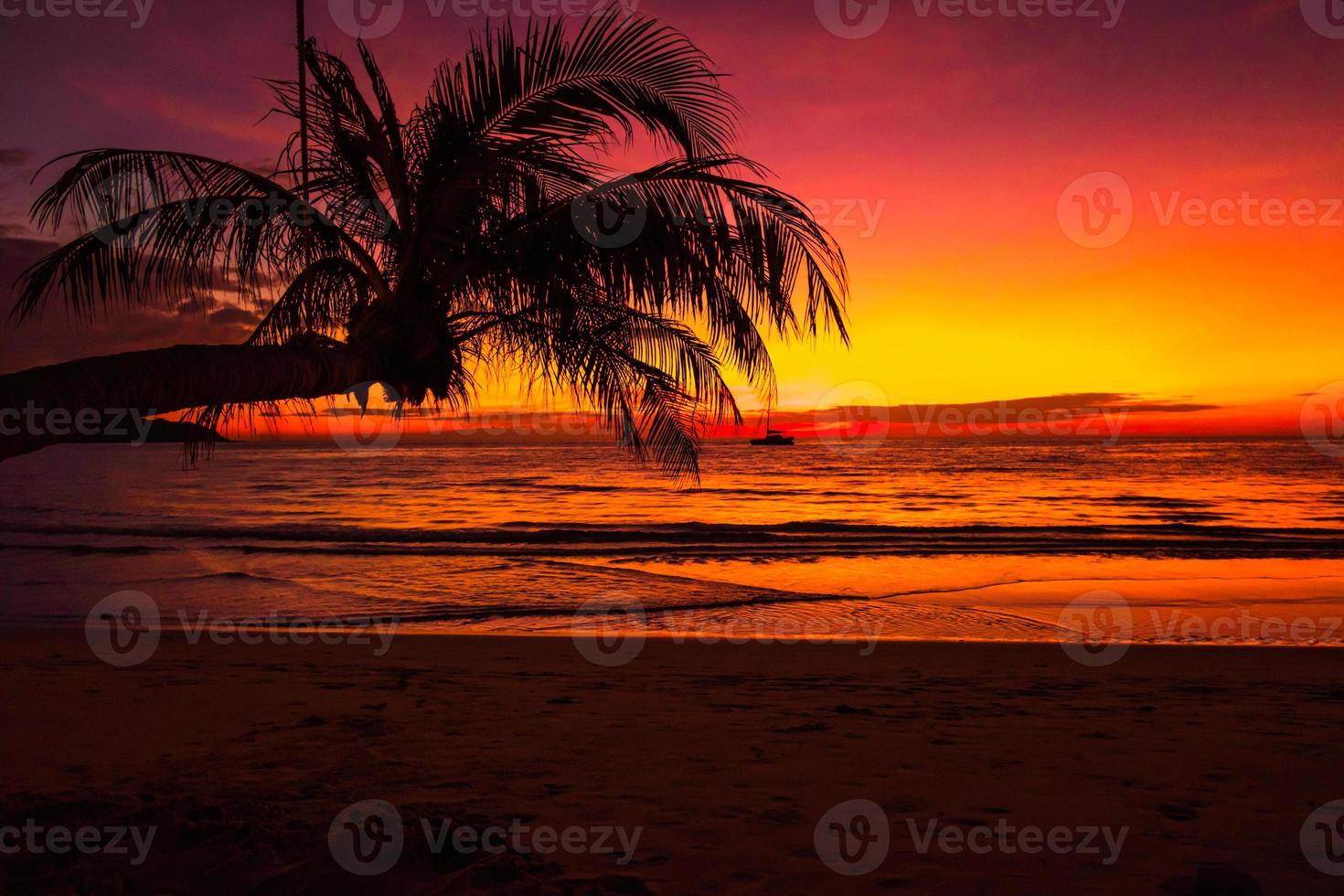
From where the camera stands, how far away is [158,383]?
315 cm

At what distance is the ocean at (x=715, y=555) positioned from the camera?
36.1 ft

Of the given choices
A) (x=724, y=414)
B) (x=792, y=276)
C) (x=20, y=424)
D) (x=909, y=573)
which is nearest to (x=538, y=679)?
(x=724, y=414)

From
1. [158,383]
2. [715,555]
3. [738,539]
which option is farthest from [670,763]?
[738,539]

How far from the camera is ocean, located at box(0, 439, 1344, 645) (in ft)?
36.1

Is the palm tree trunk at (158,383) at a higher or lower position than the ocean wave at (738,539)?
higher

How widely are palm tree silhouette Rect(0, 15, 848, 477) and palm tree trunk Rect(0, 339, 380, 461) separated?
13 centimetres

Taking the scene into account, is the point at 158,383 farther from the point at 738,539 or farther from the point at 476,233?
the point at 738,539

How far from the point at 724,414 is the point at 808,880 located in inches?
150

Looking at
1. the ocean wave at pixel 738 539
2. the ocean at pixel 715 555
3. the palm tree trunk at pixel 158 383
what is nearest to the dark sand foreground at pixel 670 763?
the palm tree trunk at pixel 158 383

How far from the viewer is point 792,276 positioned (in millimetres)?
5355

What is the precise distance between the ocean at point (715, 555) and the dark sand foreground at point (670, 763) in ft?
9.31

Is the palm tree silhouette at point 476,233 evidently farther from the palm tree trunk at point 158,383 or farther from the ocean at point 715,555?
the ocean at point 715,555

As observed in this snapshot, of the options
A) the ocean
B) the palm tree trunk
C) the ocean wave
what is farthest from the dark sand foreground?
the ocean wave

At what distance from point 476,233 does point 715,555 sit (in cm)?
1358
